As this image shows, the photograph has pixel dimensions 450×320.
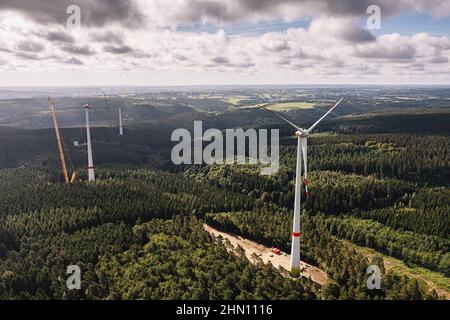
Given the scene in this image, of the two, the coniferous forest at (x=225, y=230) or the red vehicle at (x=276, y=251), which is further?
the red vehicle at (x=276, y=251)

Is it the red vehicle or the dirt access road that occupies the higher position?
the red vehicle

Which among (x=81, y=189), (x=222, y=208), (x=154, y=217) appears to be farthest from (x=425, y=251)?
(x=81, y=189)

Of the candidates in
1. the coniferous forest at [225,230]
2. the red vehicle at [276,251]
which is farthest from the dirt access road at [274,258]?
the coniferous forest at [225,230]

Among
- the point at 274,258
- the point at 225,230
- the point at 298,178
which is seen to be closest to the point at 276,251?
the point at 274,258

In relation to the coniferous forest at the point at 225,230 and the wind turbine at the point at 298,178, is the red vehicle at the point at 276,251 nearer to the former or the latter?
the coniferous forest at the point at 225,230

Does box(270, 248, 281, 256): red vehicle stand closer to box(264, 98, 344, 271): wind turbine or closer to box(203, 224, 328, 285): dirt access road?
box(203, 224, 328, 285): dirt access road

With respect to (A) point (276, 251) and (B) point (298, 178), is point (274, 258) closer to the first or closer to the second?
(A) point (276, 251)

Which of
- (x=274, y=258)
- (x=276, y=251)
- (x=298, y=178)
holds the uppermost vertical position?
(x=298, y=178)

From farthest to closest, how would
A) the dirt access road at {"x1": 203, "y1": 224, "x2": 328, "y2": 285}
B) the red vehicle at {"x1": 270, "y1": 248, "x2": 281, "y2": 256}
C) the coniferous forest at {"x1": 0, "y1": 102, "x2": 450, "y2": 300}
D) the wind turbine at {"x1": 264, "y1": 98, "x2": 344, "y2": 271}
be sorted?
the red vehicle at {"x1": 270, "y1": 248, "x2": 281, "y2": 256} < the dirt access road at {"x1": 203, "y1": 224, "x2": 328, "y2": 285} < the coniferous forest at {"x1": 0, "y1": 102, "x2": 450, "y2": 300} < the wind turbine at {"x1": 264, "y1": 98, "x2": 344, "y2": 271}

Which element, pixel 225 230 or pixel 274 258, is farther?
pixel 225 230

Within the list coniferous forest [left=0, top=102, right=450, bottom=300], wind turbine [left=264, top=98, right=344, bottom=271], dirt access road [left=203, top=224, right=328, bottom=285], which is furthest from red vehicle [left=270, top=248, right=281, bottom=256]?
wind turbine [left=264, top=98, right=344, bottom=271]

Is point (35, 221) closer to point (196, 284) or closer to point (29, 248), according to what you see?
point (29, 248)
